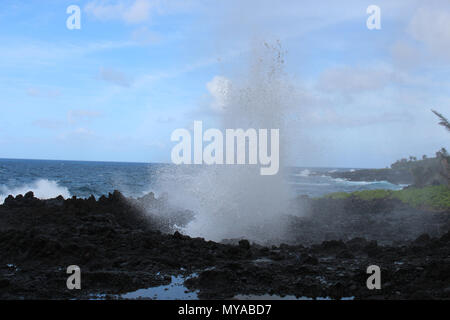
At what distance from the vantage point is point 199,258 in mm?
9922

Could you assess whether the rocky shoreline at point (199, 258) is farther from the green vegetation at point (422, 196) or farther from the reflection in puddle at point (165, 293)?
the green vegetation at point (422, 196)

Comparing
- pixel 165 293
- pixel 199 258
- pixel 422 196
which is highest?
pixel 422 196

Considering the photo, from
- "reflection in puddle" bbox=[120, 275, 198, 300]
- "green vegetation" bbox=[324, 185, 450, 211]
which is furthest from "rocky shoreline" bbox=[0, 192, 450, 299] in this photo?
"green vegetation" bbox=[324, 185, 450, 211]

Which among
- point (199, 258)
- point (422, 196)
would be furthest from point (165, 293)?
point (422, 196)

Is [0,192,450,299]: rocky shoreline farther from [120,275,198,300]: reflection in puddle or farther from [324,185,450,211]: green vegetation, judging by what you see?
[324,185,450,211]: green vegetation

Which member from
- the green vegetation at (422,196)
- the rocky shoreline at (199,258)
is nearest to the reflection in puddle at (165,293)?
the rocky shoreline at (199,258)

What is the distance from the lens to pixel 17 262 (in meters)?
9.72

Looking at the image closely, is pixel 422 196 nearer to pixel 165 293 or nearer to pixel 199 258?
pixel 199 258

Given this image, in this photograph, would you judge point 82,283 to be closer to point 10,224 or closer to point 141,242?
point 141,242

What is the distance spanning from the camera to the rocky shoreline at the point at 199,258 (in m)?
7.78

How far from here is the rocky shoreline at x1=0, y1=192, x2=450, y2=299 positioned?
7.78 meters

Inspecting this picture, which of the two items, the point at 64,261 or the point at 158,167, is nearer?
the point at 64,261
